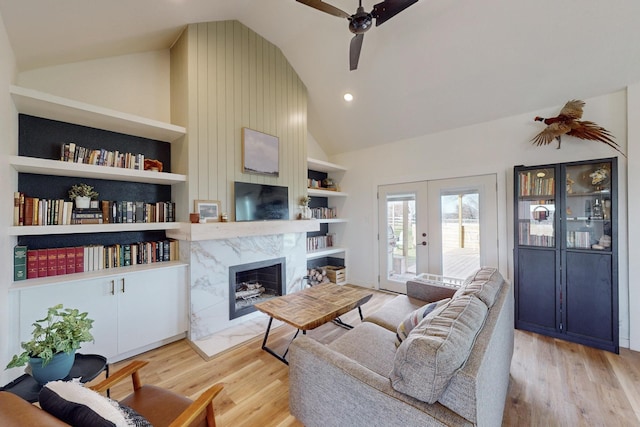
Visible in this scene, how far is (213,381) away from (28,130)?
282 centimetres

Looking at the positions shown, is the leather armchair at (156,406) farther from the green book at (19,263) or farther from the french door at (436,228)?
the french door at (436,228)

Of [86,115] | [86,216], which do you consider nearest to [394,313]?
[86,216]

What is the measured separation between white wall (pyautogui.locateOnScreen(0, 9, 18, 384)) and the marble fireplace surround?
1.25 meters

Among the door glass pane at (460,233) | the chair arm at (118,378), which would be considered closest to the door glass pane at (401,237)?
the door glass pane at (460,233)

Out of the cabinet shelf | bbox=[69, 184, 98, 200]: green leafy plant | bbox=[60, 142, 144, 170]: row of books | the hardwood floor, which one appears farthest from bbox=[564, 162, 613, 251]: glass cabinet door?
bbox=[69, 184, 98, 200]: green leafy plant

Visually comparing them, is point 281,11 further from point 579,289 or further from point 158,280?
point 579,289

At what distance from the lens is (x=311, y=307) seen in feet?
8.06

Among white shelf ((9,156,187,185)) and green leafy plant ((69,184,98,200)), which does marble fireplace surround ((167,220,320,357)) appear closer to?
white shelf ((9,156,187,185))

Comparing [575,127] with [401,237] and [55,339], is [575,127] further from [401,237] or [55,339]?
[55,339]

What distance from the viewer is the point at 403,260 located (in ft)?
14.4

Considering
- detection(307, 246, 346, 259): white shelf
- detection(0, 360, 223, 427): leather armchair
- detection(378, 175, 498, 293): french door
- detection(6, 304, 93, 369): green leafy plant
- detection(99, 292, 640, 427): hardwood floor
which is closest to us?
detection(0, 360, 223, 427): leather armchair

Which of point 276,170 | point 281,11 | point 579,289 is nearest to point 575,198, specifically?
point 579,289

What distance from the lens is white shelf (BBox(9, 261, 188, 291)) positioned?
2.08m

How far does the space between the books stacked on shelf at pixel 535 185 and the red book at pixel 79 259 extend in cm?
486
